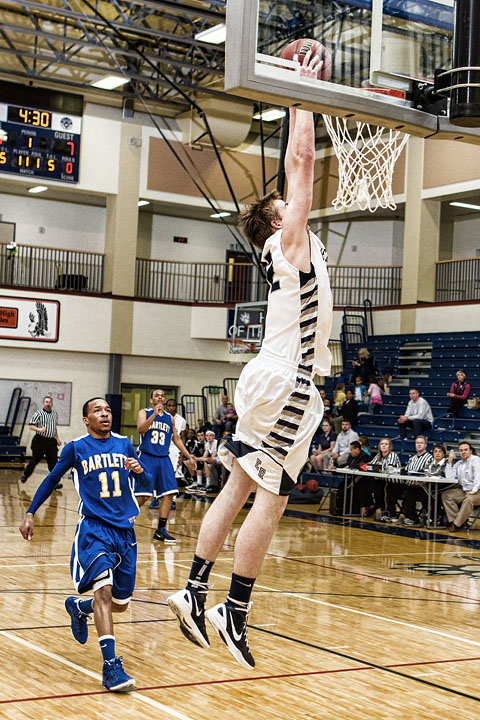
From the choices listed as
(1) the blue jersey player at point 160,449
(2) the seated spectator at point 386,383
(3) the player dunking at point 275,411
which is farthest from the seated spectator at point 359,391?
(3) the player dunking at point 275,411

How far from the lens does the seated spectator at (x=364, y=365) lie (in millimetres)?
20625

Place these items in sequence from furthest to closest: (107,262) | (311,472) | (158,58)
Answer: (107,262), (158,58), (311,472)

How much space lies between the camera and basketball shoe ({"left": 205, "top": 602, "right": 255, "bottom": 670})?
12.5ft

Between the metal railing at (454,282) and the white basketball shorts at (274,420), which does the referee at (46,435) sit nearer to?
the metal railing at (454,282)

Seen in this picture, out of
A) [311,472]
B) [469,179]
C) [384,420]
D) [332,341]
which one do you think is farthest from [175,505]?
[469,179]

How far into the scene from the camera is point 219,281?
26000 millimetres

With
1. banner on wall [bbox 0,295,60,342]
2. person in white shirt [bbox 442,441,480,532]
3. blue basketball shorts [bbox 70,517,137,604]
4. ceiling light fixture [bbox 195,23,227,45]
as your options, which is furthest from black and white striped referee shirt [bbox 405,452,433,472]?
banner on wall [bbox 0,295,60,342]

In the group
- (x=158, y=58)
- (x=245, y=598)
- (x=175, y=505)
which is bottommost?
(x=175, y=505)

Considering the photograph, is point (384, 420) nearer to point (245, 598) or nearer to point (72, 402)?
point (72, 402)

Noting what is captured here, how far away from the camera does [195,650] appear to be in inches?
239

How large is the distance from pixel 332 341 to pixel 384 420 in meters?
4.41

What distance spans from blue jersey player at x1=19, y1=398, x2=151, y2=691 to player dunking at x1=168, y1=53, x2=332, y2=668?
1611 mm

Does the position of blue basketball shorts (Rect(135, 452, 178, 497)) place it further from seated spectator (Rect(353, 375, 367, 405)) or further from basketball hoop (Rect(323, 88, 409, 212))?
seated spectator (Rect(353, 375, 367, 405))

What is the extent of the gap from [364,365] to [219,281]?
667cm
